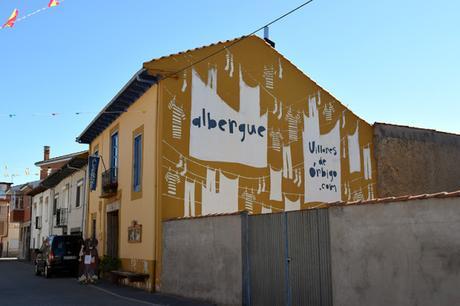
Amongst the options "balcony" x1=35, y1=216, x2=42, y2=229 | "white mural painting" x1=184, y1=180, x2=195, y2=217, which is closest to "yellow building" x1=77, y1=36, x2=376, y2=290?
"white mural painting" x1=184, y1=180, x2=195, y2=217

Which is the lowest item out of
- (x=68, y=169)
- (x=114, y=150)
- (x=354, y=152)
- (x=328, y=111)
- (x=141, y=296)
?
(x=141, y=296)

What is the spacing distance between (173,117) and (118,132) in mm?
5417

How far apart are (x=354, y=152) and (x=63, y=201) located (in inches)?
788

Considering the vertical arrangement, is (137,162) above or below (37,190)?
below

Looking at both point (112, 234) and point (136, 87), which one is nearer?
point (136, 87)

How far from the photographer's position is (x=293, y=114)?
20.5m

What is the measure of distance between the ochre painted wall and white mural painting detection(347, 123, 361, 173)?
840 cm

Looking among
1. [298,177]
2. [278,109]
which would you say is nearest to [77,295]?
[298,177]

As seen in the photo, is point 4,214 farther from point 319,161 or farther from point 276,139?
point 276,139

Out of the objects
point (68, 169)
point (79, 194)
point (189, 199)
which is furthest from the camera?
point (68, 169)

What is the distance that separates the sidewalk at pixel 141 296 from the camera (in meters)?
13.7

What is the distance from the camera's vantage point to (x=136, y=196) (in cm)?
1897

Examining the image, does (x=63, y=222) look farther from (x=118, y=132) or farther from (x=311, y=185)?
(x=311, y=185)

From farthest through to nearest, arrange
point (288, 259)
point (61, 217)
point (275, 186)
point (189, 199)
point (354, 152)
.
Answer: point (61, 217) < point (354, 152) < point (275, 186) < point (189, 199) < point (288, 259)
